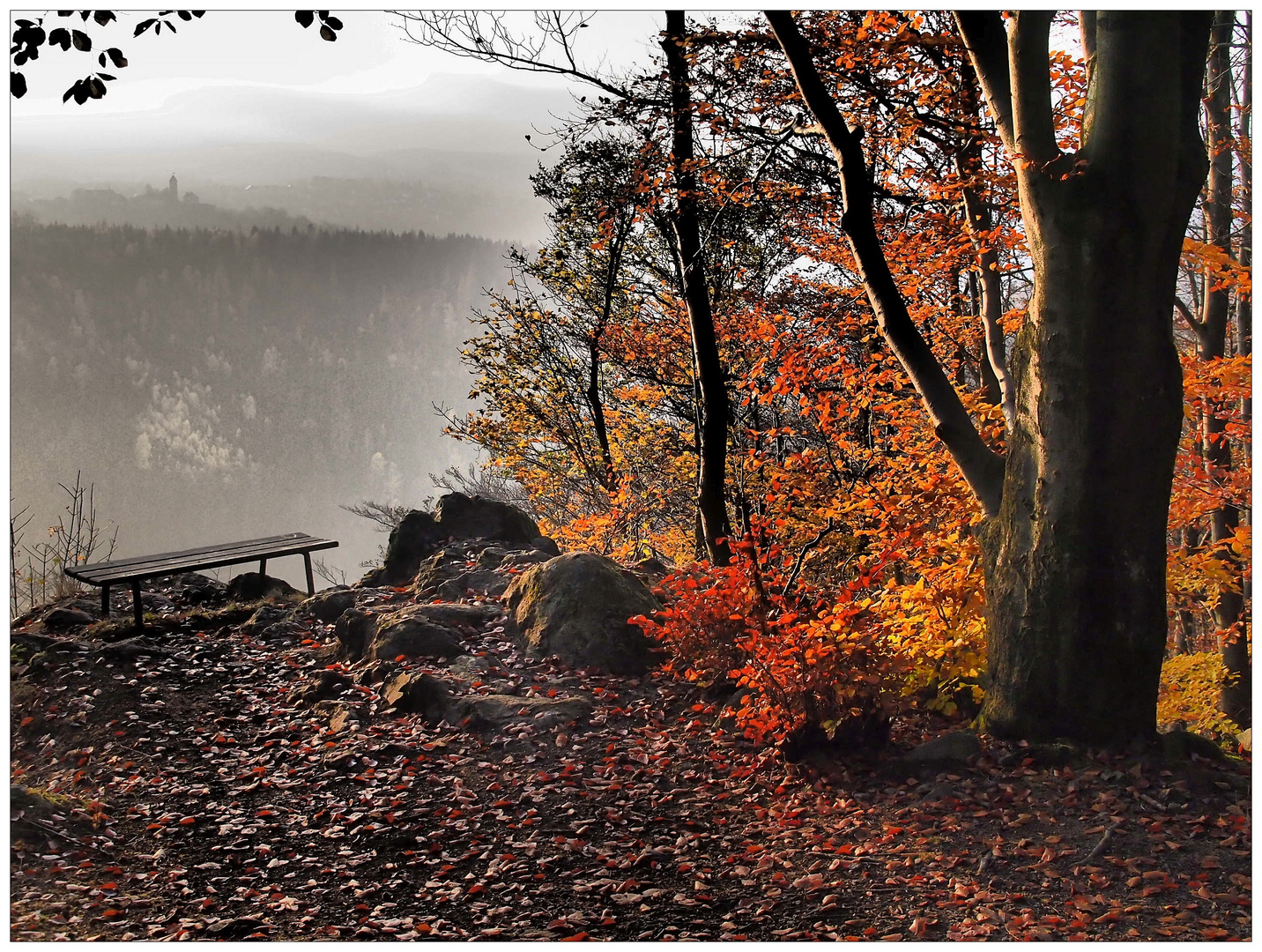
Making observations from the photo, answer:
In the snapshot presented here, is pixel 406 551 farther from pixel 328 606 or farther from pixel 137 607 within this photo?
pixel 137 607

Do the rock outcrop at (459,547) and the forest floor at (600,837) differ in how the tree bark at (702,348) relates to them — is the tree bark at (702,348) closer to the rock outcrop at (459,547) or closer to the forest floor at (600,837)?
the rock outcrop at (459,547)

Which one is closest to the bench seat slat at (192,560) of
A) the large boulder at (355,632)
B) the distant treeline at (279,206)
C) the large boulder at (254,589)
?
the large boulder at (254,589)

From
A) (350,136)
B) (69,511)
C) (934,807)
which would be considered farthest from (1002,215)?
(350,136)

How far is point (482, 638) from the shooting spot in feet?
21.4

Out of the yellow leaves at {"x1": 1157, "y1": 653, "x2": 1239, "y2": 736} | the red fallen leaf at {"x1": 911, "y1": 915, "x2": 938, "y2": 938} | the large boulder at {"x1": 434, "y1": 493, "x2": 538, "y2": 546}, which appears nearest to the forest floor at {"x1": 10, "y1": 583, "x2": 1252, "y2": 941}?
the red fallen leaf at {"x1": 911, "y1": 915, "x2": 938, "y2": 938}

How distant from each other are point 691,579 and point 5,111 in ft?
13.8

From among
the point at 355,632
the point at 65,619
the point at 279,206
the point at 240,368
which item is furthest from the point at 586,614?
the point at 240,368

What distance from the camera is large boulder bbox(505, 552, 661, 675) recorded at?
20.0ft

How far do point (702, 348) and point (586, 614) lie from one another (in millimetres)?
2411

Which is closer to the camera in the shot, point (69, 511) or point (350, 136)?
point (69, 511)

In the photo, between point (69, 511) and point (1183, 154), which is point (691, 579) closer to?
point (1183, 154)

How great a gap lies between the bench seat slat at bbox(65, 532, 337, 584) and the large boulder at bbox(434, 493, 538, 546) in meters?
1.32

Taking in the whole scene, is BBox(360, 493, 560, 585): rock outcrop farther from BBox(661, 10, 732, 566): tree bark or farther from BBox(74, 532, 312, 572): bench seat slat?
BBox(661, 10, 732, 566): tree bark

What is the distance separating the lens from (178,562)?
7.20 meters
